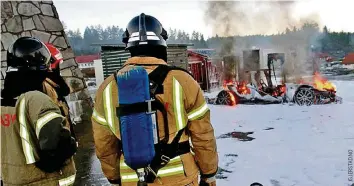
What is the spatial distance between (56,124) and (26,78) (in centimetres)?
47

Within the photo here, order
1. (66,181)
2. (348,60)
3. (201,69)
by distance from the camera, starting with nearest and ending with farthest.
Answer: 1. (66,181)
2. (201,69)
3. (348,60)

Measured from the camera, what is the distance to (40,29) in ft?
29.6

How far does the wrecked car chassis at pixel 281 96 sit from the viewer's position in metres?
12.2

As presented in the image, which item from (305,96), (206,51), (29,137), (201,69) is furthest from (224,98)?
(29,137)

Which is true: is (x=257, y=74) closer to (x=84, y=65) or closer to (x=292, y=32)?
(x=292, y=32)

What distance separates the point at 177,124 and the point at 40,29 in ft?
26.2

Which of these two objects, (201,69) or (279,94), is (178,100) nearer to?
(279,94)

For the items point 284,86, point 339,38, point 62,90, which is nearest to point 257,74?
point 284,86

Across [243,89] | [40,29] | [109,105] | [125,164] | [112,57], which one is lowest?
[243,89]

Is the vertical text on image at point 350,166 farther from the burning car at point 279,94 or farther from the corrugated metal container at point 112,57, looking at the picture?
the corrugated metal container at point 112,57

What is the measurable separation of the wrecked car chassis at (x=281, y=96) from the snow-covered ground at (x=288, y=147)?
0.93 metres

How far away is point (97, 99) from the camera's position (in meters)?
2.31

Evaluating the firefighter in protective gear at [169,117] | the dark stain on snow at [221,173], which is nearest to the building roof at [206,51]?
the dark stain on snow at [221,173]

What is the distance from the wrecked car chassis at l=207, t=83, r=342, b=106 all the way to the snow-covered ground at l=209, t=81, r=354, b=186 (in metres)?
0.93
